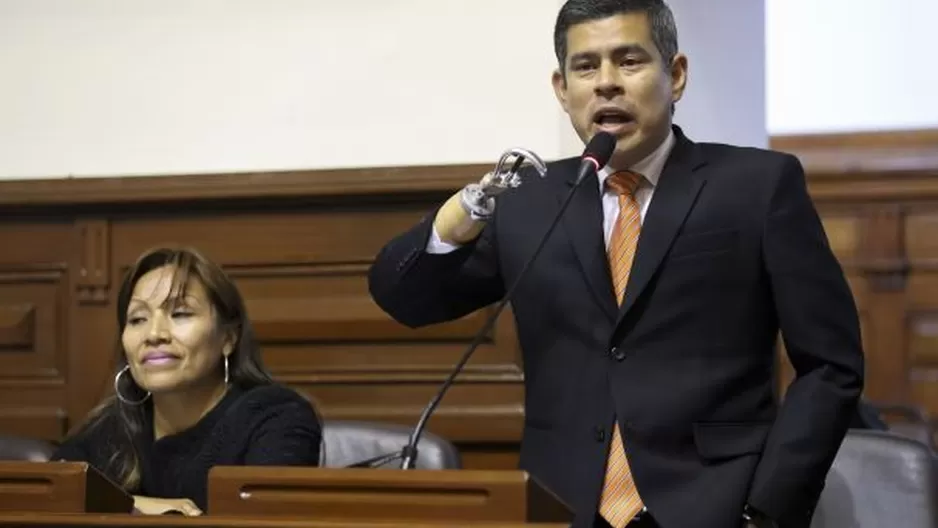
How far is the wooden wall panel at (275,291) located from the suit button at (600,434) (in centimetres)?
130

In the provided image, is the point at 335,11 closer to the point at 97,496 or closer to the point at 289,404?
the point at 289,404

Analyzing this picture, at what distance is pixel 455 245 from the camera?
→ 6.14ft

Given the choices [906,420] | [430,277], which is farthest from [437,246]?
[906,420]

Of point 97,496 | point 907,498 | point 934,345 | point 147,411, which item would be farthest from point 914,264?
point 97,496

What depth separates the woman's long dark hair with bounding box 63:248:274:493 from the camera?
8.25 feet

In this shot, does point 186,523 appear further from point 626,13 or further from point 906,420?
point 906,420

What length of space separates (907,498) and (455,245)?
795 millimetres

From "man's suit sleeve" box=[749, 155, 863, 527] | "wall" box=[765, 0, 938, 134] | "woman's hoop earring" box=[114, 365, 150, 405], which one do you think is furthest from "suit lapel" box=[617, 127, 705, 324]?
"wall" box=[765, 0, 938, 134]

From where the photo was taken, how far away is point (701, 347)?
179cm

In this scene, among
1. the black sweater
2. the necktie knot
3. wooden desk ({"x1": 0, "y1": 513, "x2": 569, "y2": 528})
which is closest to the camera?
wooden desk ({"x1": 0, "y1": 513, "x2": 569, "y2": 528})

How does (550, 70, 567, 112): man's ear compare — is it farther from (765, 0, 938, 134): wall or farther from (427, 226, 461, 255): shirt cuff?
(765, 0, 938, 134): wall

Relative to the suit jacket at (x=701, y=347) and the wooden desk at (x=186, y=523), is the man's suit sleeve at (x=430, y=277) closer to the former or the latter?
the suit jacket at (x=701, y=347)

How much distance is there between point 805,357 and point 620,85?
0.39m

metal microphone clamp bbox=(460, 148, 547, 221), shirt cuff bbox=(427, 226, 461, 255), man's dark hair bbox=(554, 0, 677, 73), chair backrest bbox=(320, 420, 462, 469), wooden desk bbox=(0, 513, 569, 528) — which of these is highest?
man's dark hair bbox=(554, 0, 677, 73)
